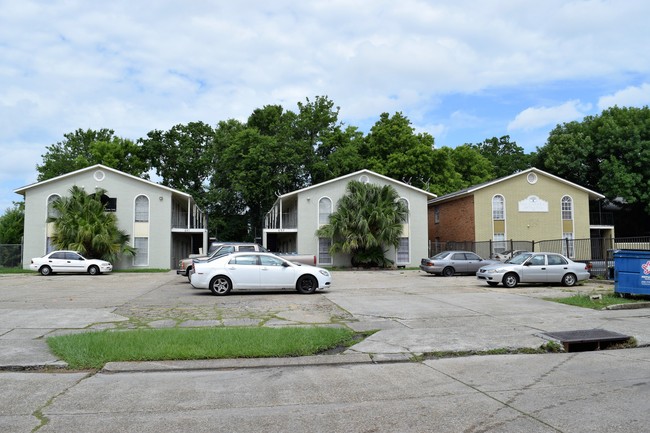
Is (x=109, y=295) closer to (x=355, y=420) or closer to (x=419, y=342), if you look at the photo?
(x=419, y=342)

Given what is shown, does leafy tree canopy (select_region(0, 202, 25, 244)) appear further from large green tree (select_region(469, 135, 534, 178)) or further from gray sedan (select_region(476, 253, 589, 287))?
large green tree (select_region(469, 135, 534, 178))

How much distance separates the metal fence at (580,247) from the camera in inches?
879

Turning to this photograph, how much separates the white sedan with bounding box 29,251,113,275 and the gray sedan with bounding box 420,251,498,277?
62.0 ft

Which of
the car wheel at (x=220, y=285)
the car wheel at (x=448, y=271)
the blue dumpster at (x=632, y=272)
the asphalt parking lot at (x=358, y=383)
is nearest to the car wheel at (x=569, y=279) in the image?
the blue dumpster at (x=632, y=272)

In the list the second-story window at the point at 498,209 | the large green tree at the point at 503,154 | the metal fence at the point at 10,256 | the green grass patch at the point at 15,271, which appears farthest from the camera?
the large green tree at the point at 503,154

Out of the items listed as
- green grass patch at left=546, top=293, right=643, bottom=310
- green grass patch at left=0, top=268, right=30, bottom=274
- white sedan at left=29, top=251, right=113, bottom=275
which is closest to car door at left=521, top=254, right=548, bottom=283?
green grass patch at left=546, top=293, right=643, bottom=310

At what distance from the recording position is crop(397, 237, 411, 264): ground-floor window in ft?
123

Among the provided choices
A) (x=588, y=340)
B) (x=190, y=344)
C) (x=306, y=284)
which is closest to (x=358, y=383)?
(x=190, y=344)

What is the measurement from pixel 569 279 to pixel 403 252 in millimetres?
17728

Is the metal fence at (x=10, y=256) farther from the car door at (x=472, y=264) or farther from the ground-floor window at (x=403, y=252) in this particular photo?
the car door at (x=472, y=264)

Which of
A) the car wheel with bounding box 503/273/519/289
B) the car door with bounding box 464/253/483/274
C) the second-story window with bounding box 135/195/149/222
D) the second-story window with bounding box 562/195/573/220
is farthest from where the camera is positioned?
the second-story window with bounding box 562/195/573/220

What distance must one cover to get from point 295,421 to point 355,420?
1.92ft

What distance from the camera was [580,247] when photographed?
1072 inches

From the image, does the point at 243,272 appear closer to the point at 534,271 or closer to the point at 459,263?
the point at 534,271
